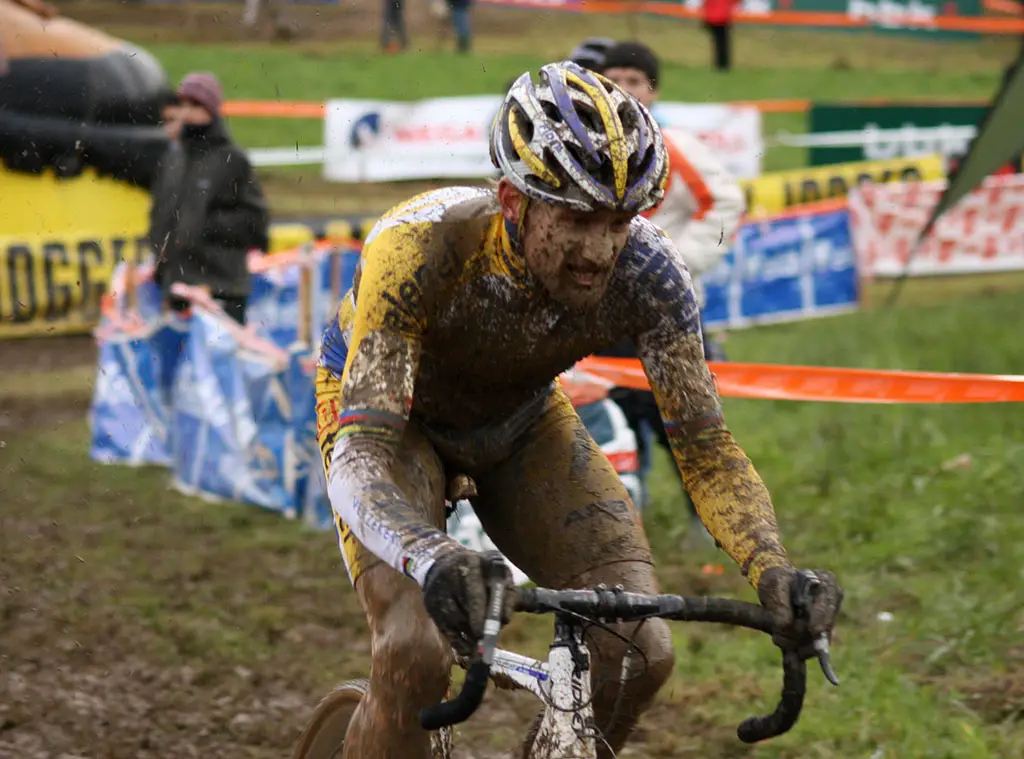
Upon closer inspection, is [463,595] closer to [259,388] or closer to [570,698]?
[570,698]

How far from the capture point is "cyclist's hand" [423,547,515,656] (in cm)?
285

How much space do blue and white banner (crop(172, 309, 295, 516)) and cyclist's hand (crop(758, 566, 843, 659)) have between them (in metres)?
5.63

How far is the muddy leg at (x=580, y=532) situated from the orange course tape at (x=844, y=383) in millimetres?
1675

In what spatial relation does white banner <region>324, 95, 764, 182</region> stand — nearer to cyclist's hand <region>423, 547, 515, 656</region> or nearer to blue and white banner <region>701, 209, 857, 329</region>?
blue and white banner <region>701, 209, 857, 329</region>

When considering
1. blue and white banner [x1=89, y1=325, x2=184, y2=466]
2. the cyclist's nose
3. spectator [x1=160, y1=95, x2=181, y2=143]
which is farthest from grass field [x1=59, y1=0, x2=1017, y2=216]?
the cyclist's nose

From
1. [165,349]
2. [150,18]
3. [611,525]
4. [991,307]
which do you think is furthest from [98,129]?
[150,18]

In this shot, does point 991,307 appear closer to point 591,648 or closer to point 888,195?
point 888,195

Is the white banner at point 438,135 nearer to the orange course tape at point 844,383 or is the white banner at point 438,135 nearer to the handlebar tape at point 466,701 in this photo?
the orange course tape at point 844,383

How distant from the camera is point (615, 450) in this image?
7004 millimetres

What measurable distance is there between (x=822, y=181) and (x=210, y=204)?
9.83m

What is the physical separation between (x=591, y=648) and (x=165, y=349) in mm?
7025

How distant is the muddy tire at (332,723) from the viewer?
4.07m

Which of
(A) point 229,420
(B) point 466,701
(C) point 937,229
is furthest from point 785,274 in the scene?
(B) point 466,701

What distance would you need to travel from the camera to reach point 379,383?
343 centimetres
